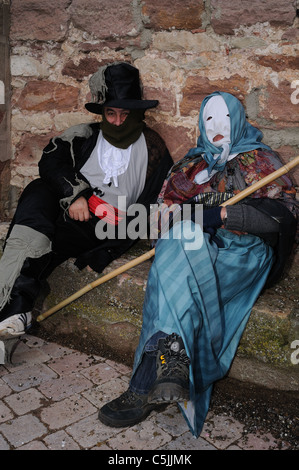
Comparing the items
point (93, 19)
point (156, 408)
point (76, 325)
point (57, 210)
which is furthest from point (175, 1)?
point (156, 408)

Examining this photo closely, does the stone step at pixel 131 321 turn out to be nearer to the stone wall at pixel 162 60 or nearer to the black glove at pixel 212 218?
the black glove at pixel 212 218

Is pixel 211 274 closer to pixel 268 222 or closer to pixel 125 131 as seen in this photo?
pixel 268 222

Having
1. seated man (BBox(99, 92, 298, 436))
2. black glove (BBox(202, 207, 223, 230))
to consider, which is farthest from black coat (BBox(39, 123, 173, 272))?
black glove (BBox(202, 207, 223, 230))

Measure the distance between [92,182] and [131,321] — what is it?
3.41 feet

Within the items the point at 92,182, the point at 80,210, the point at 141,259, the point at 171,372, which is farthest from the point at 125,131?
the point at 171,372

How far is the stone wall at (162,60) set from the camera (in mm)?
2971

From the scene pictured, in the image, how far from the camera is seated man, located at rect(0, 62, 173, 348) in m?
2.99

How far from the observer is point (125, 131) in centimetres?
314

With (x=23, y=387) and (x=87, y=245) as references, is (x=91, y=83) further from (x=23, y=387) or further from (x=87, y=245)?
(x=23, y=387)

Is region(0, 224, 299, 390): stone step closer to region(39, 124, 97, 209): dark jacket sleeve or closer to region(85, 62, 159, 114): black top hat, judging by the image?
region(39, 124, 97, 209): dark jacket sleeve

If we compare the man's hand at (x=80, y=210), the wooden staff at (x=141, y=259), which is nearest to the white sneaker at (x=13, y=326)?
the wooden staff at (x=141, y=259)

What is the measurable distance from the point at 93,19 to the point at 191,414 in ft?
9.67

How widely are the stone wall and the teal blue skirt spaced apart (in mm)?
895

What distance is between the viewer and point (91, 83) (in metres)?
3.22
